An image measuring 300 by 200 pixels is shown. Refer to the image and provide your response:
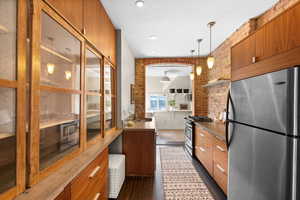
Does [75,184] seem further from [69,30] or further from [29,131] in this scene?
[69,30]

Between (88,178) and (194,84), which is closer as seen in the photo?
(88,178)

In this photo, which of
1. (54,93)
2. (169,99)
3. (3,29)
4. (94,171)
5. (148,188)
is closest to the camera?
(3,29)

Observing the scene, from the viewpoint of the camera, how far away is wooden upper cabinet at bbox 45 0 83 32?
1.20 m

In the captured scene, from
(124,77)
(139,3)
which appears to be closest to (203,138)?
(124,77)

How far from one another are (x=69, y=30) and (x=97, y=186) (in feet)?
5.32

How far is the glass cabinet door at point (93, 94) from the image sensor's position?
1.88 m

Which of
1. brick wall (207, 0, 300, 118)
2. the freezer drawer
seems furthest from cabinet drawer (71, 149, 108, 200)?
brick wall (207, 0, 300, 118)

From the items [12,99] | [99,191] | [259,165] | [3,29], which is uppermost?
[3,29]

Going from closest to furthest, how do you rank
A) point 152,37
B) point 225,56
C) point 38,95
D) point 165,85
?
point 38,95
point 152,37
point 225,56
point 165,85

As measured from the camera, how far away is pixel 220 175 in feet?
7.89

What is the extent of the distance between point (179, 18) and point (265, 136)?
7.31ft

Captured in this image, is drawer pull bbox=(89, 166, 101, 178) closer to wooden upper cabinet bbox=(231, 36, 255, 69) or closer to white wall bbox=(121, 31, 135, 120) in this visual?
white wall bbox=(121, 31, 135, 120)

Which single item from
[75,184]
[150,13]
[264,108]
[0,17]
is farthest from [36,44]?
[150,13]

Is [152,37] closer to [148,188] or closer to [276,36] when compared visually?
[276,36]
